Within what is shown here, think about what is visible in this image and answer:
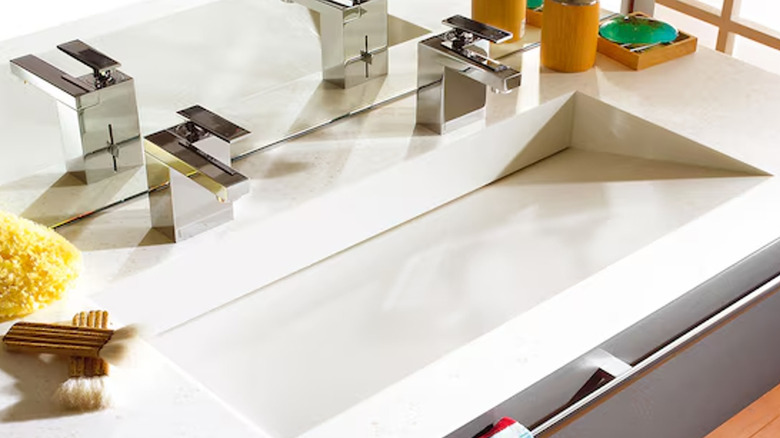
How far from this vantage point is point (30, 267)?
4.01 ft

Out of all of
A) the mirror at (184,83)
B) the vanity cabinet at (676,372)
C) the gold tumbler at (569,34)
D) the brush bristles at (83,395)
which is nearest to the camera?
the brush bristles at (83,395)

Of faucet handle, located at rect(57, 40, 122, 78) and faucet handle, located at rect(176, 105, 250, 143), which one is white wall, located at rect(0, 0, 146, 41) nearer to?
faucet handle, located at rect(57, 40, 122, 78)

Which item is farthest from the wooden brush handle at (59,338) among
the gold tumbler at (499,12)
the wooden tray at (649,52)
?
the wooden tray at (649,52)

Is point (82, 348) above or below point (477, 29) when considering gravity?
below

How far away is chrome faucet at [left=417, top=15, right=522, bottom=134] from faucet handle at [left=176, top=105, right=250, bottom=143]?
14.3 inches

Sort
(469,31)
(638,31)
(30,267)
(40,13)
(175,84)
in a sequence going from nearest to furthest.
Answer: (30,267) → (40,13) → (175,84) → (469,31) → (638,31)

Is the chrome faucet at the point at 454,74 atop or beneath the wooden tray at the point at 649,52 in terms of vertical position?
atop

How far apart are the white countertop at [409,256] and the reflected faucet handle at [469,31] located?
0.48 feet

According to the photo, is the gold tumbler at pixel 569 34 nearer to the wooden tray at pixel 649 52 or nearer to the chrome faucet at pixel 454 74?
the wooden tray at pixel 649 52

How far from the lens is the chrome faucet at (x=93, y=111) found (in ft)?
4.38

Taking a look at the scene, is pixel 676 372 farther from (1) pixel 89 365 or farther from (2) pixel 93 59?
(2) pixel 93 59

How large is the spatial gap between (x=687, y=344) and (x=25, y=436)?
0.83 meters

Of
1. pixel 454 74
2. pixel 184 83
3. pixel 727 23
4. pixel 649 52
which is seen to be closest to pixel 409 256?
pixel 454 74

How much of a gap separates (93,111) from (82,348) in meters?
0.35
